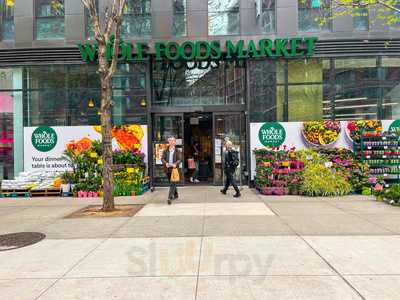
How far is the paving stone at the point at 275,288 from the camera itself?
4016 millimetres

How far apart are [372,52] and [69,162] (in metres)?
12.5

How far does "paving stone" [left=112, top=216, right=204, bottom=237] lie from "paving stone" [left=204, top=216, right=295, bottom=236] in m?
0.25

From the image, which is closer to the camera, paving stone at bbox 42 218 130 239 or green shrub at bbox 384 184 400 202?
paving stone at bbox 42 218 130 239

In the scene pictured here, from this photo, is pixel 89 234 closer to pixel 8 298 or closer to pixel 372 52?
pixel 8 298

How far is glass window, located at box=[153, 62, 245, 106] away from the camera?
47.8 ft

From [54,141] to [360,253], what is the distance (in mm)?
12254

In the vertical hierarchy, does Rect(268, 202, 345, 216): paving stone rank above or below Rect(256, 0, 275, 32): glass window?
below

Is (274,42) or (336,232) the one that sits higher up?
(274,42)

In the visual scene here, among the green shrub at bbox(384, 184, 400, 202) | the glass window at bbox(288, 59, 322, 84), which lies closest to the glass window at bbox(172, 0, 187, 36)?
the glass window at bbox(288, 59, 322, 84)

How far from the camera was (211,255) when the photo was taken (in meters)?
5.47

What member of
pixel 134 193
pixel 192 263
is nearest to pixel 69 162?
pixel 134 193

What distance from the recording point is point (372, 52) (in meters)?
14.0

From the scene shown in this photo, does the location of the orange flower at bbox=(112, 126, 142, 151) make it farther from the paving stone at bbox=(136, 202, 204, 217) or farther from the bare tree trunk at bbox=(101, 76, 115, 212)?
the bare tree trunk at bbox=(101, 76, 115, 212)

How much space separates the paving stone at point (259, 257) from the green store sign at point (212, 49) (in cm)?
907
